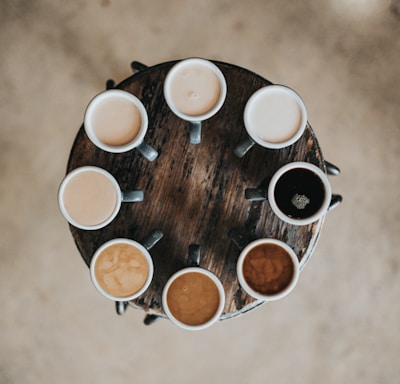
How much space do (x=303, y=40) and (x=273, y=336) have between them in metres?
1.60

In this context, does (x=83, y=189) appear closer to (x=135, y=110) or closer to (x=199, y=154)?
(x=135, y=110)

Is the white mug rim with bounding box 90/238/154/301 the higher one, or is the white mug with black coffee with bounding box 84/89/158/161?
the white mug with black coffee with bounding box 84/89/158/161

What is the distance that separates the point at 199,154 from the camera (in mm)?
1402

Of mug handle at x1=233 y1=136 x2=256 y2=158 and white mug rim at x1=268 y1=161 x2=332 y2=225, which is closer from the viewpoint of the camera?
white mug rim at x1=268 y1=161 x2=332 y2=225

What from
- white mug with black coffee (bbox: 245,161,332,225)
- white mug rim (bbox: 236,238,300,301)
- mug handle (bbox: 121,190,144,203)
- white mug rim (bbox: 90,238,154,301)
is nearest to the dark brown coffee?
white mug rim (bbox: 236,238,300,301)

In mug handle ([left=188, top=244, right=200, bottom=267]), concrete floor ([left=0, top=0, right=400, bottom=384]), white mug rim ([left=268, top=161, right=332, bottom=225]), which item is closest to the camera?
white mug rim ([left=268, top=161, right=332, bottom=225])

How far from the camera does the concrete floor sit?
81.8 inches

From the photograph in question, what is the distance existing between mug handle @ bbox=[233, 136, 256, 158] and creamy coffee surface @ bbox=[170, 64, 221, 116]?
0.54ft

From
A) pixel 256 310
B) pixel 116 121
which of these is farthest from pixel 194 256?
pixel 256 310

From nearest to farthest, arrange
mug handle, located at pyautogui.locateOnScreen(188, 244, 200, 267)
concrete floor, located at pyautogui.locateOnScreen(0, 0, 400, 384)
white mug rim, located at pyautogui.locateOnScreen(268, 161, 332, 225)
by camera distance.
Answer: white mug rim, located at pyautogui.locateOnScreen(268, 161, 332, 225)
mug handle, located at pyautogui.locateOnScreen(188, 244, 200, 267)
concrete floor, located at pyautogui.locateOnScreen(0, 0, 400, 384)

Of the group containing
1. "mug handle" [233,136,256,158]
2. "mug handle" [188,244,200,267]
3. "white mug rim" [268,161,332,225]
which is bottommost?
"mug handle" [188,244,200,267]

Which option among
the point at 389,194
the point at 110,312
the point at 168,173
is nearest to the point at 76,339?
the point at 110,312

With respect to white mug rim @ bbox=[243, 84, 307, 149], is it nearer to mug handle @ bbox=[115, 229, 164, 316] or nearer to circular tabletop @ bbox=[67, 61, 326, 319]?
circular tabletop @ bbox=[67, 61, 326, 319]

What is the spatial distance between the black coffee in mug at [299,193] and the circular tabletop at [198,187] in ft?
0.42
